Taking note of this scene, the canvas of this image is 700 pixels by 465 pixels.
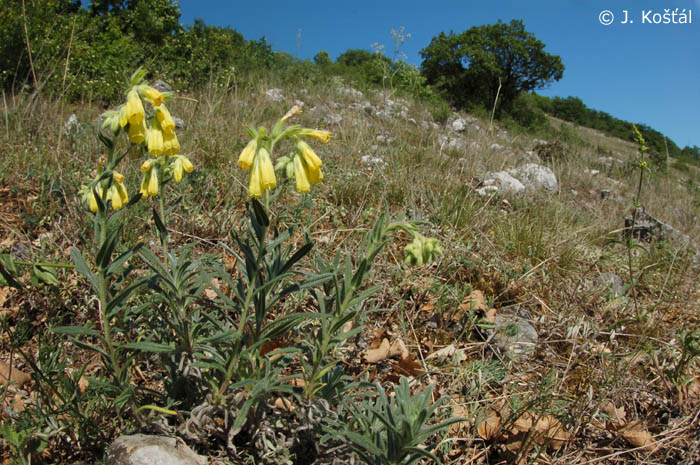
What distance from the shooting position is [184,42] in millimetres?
8031

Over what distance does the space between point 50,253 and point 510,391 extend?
2516 millimetres

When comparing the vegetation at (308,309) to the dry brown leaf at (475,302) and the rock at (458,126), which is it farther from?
the rock at (458,126)

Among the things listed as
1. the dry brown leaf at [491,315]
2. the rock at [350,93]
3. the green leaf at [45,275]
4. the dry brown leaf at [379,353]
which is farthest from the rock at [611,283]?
the rock at [350,93]

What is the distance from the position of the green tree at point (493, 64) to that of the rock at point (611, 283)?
1822cm

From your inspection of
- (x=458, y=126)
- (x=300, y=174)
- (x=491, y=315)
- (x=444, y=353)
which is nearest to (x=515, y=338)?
(x=491, y=315)

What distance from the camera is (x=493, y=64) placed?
64.3 ft

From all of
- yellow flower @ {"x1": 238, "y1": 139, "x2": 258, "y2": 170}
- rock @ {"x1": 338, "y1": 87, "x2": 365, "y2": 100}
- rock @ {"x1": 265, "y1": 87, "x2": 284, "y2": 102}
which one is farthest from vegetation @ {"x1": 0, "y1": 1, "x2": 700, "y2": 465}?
rock @ {"x1": 338, "y1": 87, "x2": 365, "y2": 100}

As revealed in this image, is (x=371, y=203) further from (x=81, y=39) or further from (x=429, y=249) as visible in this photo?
(x=81, y=39)

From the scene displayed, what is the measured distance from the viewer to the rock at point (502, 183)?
168 inches

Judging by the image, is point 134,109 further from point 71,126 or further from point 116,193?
point 71,126

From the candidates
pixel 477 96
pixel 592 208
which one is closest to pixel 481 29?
pixel 477 96

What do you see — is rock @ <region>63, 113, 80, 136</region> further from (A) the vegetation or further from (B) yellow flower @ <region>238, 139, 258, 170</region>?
(B) yellow flower @ <region>238, 139, 258, 170</region>

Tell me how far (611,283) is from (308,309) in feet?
6.79

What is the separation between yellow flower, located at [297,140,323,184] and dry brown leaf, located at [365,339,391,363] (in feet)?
3.65
